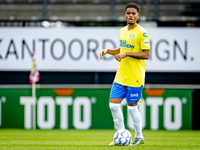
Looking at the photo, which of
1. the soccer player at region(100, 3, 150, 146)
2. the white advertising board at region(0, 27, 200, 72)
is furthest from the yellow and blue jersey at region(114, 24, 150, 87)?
the white advertising board at region(0, 27, 200, 72)

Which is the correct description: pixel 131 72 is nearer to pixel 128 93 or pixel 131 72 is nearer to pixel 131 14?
pixel 128 93

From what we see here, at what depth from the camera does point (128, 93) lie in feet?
19.5

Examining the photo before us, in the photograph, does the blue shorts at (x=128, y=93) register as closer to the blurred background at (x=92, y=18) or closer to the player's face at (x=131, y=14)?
the player's face at (x=131, y=14)

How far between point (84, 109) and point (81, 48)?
3554mm

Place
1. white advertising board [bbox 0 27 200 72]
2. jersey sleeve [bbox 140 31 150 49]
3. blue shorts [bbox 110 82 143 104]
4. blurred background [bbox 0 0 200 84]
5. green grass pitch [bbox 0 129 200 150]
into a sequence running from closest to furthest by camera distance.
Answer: green grass pitch [bbox 0 129 200 150] → jersey sleeve [bbox 140 31 150 49] → blue shorts [bbox 110 82 143 104] → white advertising board [bbox 0 27 200 72] → blurred background [bbox 0 0 200 84]

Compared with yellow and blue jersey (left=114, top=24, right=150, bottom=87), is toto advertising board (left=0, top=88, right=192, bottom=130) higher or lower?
lower

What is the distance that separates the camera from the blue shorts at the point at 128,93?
5.93m

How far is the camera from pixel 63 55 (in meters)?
14.8

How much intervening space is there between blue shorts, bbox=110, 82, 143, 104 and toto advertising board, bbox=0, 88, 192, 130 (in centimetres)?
591

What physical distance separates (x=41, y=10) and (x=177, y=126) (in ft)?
23.1

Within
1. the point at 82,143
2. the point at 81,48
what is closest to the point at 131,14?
the point at 82,143

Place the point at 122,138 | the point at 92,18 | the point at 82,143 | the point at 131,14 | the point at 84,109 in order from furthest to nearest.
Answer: the point at 92,18, the point at 84,109, the point at 82,143, the point at 131,14, the point at 122,138

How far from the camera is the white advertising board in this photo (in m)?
14.7

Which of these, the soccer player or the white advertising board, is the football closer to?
the soccer player
